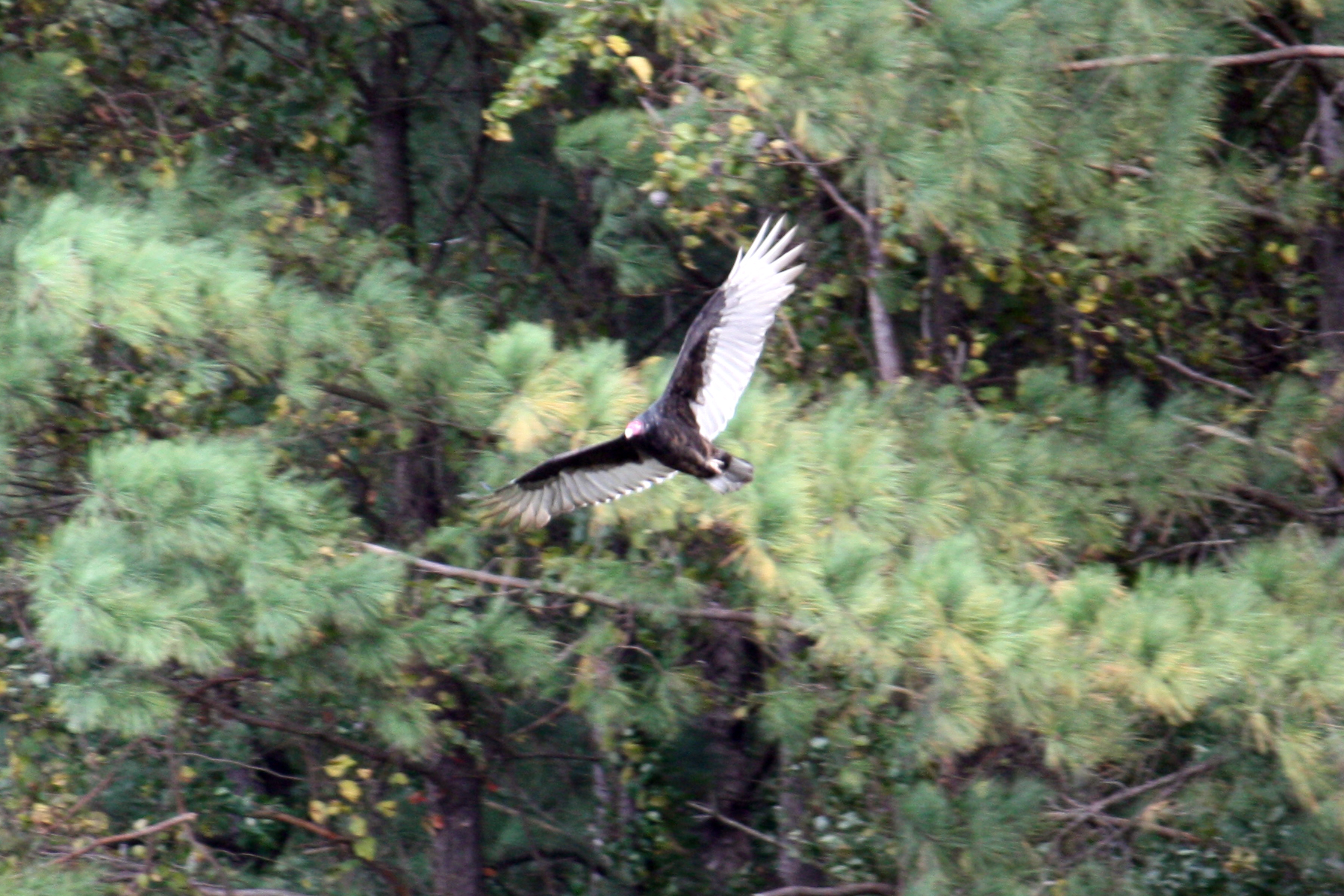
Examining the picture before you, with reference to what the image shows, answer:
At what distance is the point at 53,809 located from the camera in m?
4.11

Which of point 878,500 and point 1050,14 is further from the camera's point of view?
point 1050,14

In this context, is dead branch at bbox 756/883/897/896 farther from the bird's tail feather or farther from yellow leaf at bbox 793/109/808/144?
yellow leaf at bbox 793/109/808/144

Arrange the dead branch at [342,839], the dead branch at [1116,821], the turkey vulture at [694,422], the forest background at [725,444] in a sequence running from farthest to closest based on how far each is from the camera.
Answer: the dead branch at [342,839] → the dead branch at [1116,821] → the turkey vulture at [694,422] → the forest background at [725,444]

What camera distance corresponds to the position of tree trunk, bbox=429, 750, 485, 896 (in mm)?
5117

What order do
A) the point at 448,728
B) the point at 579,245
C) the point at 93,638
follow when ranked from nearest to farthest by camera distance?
the point at 93,638
the point at 448,728
the point at 579,245

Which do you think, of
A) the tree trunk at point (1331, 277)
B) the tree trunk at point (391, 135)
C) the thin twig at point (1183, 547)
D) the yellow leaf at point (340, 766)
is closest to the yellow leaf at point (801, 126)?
the thin twig at point (1183, 547)

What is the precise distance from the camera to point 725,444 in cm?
359

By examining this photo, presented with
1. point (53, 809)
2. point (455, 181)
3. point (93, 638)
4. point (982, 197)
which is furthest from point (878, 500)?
point (455, 181)

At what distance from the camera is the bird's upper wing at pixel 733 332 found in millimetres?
3658

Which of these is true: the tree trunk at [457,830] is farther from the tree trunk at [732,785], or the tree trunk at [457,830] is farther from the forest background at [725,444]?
the tree trunk at [732,785]

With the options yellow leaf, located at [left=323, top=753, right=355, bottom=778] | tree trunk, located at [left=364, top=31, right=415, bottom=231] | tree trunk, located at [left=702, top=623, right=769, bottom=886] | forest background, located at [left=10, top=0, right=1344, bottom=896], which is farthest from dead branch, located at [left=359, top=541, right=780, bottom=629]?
tree trunk, located at [left=364, top=31, right=415, bottom=231]

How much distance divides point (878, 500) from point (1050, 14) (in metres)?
1.27

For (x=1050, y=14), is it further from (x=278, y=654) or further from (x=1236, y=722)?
(x=278, y=654)

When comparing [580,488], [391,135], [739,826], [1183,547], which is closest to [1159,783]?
[1183,547]
